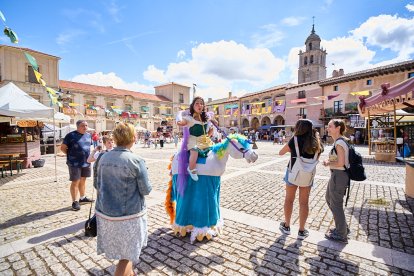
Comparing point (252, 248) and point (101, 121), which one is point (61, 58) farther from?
point (252, 248)

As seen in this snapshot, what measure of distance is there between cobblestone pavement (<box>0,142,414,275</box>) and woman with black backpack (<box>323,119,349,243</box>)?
30 cm

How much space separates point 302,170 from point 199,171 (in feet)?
4.79

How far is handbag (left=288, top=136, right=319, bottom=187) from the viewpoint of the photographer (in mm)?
3074

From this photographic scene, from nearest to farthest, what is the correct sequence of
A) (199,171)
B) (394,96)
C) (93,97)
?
1. (199,171)
2. (394,96)
3. (93,97)

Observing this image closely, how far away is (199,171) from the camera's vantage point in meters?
3.14

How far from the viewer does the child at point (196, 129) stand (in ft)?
10.1

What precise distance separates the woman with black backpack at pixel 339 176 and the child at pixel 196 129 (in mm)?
1820

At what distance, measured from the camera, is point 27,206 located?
4.83 meters

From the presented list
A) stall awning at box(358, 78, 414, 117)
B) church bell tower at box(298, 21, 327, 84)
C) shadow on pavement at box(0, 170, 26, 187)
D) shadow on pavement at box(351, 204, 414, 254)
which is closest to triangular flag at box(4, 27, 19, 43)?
shadow on pavement at box(0, 170, 26, 187)

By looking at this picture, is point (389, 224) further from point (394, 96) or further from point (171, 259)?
point (394, 96)

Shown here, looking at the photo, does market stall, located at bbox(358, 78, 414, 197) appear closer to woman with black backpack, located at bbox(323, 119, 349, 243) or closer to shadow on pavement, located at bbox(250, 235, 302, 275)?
woman with black backpack, located at bbox(323, 119, 349, 243)

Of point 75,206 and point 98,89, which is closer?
point 75,206

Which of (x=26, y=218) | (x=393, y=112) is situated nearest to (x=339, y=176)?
(x=26, y=218)

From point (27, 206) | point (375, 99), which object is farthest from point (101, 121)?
point (375, 99)
